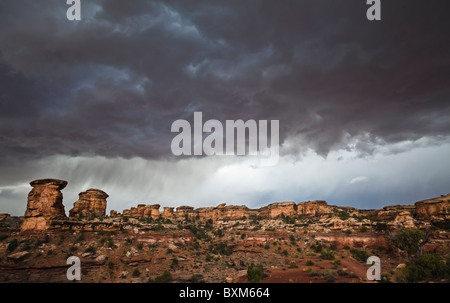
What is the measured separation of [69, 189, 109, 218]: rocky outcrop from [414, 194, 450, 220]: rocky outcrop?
284 feet

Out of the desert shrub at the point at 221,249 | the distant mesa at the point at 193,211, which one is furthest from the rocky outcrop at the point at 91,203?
the desert shrub at the point at 221,249

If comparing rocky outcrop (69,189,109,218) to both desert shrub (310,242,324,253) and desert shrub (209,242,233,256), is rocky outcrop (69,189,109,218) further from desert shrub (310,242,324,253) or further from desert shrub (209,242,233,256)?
desert shrub (310,242,324,253)

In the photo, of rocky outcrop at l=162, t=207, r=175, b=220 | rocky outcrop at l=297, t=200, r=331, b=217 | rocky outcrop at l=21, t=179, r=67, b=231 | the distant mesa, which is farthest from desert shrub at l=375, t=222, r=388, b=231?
rocky outcrop at l=162, t=207, r=175, b=220

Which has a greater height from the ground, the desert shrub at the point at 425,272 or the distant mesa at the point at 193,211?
the distant mesa at the point at 193,211

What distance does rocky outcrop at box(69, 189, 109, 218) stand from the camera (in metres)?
59.2

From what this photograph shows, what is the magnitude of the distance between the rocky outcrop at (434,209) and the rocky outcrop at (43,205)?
283 feet

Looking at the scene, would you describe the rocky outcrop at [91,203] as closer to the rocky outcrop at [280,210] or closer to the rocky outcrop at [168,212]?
the rocky outcrop at [168,212]

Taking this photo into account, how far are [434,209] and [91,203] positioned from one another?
91227mm

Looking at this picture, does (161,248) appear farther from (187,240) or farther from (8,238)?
(8,238)

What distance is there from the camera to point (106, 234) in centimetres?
4572

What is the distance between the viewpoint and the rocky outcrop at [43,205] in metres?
42.1

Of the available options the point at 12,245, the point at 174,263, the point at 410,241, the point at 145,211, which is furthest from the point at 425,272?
the point at 145,211

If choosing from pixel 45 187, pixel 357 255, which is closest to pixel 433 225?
pixel 357 255
